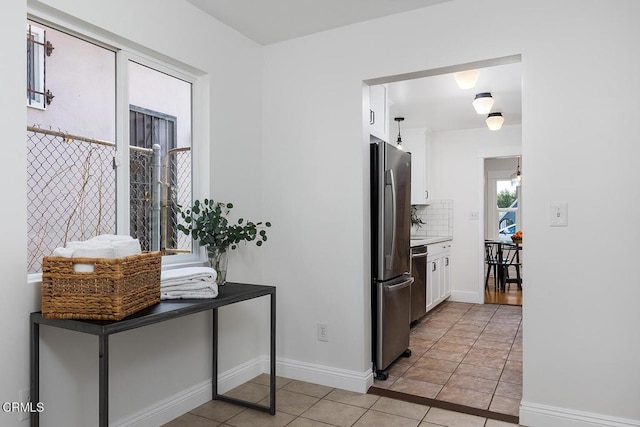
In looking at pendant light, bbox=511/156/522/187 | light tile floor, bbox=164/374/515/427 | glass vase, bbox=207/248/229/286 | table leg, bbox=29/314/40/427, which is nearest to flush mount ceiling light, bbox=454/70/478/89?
glass vase, bbox=207/248/229/286

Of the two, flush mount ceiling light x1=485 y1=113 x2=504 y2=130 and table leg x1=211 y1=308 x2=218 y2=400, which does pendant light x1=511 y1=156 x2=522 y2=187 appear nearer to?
flush mount ceiling light x1=485 y1=113 x2=504 y2=130

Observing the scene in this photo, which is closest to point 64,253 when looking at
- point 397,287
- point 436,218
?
point 397,287

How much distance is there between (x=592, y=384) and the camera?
7.41 feet

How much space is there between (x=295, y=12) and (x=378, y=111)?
3.72 feet

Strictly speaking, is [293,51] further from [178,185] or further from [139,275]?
[139,275]

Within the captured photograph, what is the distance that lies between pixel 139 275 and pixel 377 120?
2.33 meters

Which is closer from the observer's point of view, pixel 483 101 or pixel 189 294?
pixel 189 294

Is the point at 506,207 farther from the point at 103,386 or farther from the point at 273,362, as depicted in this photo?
the point at 103,386

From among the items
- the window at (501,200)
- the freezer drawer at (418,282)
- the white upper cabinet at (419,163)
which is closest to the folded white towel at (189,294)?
the freezer drawer at (418,282)

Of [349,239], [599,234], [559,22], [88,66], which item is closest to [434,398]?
[349,239]

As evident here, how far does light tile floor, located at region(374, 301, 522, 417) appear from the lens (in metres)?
2.83

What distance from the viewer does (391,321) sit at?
3.22 m

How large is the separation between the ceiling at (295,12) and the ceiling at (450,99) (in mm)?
1149

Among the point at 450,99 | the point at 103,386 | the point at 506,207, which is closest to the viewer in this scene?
the point at 103,386
